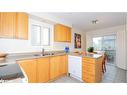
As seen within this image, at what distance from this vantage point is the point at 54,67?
2.61 metres

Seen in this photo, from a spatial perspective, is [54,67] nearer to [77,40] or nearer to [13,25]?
[13,25]

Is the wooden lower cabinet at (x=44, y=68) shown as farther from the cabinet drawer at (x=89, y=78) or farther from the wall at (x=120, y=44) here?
the wall at (x=120, y=44)

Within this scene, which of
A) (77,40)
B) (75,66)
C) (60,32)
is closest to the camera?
(75,66)

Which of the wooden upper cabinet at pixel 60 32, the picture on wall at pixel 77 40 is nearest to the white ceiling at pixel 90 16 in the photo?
the wooden upper cabinet at pixel 60 32

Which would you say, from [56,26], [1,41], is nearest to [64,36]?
[56,26]

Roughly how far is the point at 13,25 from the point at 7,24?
4.5 inches

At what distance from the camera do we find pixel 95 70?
218 cm

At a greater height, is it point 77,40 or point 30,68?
point 77,40

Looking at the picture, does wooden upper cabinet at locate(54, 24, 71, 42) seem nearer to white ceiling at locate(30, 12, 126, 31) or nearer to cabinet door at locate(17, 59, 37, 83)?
white ceiling at locate(30, 12, 126, 31)

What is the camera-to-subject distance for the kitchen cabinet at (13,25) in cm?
171

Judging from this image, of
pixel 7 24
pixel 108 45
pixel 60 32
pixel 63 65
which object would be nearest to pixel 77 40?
pixel 60 32

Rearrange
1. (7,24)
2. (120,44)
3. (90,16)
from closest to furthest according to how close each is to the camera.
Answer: (7,24) → (90,16) → (120,44)

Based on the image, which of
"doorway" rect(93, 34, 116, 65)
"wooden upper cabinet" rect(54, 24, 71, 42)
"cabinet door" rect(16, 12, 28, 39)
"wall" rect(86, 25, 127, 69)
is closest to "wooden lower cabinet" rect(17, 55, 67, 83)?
"cabinet door" rect(16, 12, 28, 39)

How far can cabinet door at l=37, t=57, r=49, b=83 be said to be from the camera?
7.07ft
